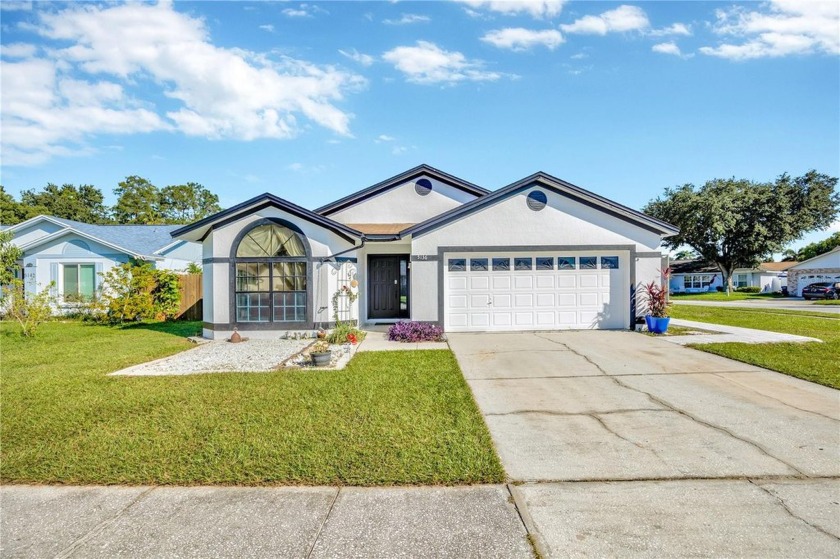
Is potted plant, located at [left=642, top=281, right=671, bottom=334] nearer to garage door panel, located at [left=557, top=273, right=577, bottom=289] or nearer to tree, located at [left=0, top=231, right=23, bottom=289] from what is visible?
garage door panel, located at [left=557, top=273, right=577, bottom=289]

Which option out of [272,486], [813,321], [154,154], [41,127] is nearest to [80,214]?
[154,154]

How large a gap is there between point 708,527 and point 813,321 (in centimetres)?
1730

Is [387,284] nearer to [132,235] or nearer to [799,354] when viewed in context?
[799,354]

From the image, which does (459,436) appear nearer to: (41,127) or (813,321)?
(813,321)

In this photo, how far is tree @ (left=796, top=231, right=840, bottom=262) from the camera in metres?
54.5

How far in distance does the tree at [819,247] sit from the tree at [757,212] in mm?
22422

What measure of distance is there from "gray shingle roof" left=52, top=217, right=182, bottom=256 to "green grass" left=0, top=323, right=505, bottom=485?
12225 mm

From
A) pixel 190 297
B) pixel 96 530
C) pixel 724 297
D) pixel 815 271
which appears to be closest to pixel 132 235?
pixel 190 297

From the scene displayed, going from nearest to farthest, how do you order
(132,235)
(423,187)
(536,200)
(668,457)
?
(668,457)
(536,200)
(423,187)
(132,235)

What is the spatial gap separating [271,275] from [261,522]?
960 cm

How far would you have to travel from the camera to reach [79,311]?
1738cm

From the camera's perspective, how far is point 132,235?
824 inches

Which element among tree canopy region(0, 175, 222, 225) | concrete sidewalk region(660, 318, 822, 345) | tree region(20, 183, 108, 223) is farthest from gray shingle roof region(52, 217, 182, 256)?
tree region(20, 183, 108, 223)

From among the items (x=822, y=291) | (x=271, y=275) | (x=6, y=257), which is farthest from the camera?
(x=822, y=291)
